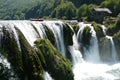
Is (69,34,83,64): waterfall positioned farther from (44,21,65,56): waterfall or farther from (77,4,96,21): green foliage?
(77,4,96,21): green foliage

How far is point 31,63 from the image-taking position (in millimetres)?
31859

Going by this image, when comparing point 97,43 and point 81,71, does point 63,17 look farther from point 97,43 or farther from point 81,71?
point 81,71

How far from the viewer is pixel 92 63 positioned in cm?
5209

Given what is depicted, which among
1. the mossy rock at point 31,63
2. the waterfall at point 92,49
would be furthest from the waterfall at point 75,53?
the mossy rock at point 31,63

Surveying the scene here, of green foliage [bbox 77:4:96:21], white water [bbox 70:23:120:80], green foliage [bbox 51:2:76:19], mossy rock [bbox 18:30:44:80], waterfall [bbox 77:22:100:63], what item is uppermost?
green foliage [bbox 51:2:76:19]

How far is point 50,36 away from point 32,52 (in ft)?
34.2

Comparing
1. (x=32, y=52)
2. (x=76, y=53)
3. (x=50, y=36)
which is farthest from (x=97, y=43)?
(x=32, y=52)

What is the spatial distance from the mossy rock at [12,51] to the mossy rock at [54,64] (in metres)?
3.56

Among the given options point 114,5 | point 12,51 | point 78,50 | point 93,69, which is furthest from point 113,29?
point 12,51

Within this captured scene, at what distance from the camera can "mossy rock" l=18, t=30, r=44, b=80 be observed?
31483 mm

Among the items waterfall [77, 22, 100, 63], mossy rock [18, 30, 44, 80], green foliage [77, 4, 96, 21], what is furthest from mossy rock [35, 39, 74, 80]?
green foliage [77, 4, 96, 21]

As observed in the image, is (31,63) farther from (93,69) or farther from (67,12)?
(67,12)

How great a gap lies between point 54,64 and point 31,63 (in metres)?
3.36

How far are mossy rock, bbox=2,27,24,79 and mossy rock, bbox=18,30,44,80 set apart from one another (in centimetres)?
66
